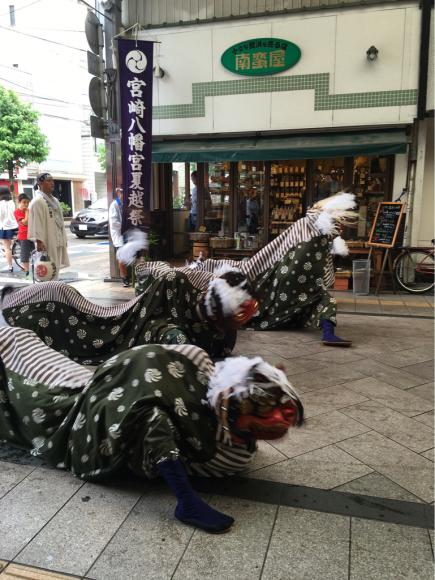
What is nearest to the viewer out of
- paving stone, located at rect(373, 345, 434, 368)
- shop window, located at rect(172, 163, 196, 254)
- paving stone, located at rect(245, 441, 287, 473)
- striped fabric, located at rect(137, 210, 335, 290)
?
paving stone, located at rect(245, 441, 287, 473)

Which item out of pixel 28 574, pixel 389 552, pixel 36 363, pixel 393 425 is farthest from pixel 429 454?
pixel 36 363

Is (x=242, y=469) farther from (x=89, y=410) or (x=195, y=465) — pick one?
(x=89, y=410)

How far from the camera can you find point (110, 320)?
438 cm

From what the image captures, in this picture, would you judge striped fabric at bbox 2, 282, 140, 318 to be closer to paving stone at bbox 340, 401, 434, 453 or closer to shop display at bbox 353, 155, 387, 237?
paving stone at bbox 340, 401, 434, 453

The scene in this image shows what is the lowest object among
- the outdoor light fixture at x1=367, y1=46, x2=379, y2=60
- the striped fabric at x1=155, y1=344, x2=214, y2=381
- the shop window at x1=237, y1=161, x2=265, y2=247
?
the striped fabric at x1=155, y1=344, x2=214, y2=381

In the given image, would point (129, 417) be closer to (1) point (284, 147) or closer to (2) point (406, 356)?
(2) point (406, 356)

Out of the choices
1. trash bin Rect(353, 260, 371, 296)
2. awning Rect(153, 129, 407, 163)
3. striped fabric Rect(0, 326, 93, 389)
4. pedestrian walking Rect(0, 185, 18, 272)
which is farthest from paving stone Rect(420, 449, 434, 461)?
pedestrian walking Rect(0, 185, 18, 272)

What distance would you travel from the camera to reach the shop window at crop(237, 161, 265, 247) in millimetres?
9812

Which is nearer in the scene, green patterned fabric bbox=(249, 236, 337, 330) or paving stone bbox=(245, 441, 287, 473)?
paving stone bbox=(245, 441, 287, 473)

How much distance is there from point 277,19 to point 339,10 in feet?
3.29

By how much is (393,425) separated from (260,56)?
6885 mm

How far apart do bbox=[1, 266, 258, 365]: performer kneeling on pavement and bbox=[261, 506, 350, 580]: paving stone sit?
6.12 feet

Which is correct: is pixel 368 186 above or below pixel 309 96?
below

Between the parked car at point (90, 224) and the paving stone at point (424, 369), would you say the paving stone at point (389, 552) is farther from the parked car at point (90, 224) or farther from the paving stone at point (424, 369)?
the parked car at point (90, 224)
